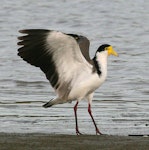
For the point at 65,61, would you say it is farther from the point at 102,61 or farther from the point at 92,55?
the point at 92,55

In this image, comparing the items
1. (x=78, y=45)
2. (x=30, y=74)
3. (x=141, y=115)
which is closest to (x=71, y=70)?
(x=78, y=45)

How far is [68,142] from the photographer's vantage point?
8.12 m

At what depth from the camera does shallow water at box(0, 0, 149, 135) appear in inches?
429

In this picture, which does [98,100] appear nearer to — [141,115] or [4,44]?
[141,115]

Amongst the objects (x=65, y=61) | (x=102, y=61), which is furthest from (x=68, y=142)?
(x=102, y=61)

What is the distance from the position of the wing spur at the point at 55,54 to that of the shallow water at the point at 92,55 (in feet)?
2.22

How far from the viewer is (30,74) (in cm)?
1642

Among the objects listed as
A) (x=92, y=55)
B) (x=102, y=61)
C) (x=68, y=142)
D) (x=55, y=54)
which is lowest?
(x=92, y=55)

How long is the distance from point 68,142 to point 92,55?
1094 centimetres

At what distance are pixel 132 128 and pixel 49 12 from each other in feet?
58.9

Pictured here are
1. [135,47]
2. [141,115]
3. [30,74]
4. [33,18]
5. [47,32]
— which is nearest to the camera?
[47,32]

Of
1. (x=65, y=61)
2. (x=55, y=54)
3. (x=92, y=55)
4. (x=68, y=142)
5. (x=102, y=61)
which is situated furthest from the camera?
(x=92, y=55)

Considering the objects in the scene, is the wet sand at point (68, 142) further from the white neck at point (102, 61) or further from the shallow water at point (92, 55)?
the white neck at point (102, 61)

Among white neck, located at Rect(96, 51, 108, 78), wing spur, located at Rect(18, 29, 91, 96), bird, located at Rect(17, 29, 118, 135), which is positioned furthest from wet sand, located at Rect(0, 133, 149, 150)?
white neck, located at Rect(96, 51, 108, 78)
